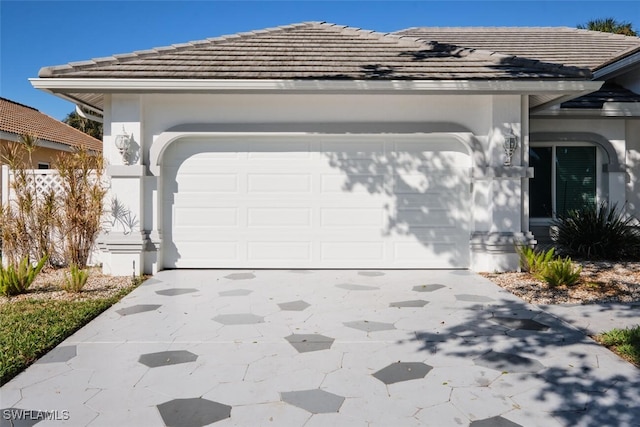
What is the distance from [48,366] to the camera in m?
4.09

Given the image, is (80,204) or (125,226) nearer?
(125,226)

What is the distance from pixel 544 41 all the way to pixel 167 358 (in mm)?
13331

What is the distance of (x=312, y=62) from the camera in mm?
8438

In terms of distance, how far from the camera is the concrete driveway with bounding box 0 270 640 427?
3.22 meters

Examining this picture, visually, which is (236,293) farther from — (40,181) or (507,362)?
(40,181)

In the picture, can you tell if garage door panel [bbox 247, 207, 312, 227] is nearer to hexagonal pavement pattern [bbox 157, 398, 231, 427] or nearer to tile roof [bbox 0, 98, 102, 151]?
hexagonal pavement pattern [bbox 157, 398, 231, 427]

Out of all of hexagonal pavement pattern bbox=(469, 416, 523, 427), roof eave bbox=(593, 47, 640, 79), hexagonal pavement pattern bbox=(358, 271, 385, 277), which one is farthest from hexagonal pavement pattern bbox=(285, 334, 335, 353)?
roof eave bbox=(593, 47, 640, 79)

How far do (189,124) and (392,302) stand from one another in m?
4.65

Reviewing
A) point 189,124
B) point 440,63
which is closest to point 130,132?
point 189,124

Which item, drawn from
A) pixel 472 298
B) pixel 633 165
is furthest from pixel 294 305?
pixel 633 165

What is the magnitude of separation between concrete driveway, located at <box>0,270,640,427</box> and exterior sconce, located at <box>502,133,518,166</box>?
2754 millimetres

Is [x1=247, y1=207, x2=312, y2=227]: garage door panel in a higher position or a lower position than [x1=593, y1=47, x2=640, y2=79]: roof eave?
lower

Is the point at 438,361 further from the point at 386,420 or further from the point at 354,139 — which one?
the point at 354,139

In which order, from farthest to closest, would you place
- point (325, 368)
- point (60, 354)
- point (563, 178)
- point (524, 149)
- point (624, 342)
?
point (563, 178), point (524, 149), point (624, 342), point (60, 354), point (325, 368)
